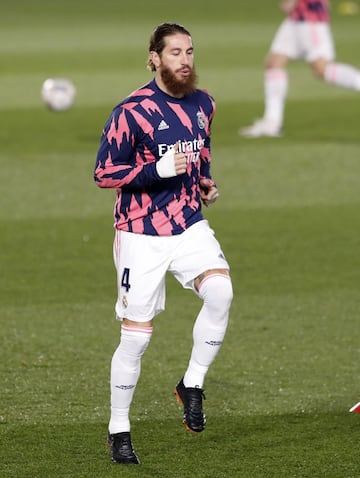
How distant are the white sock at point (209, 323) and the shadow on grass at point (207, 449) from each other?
0.38m

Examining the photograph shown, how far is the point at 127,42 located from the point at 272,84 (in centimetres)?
1225

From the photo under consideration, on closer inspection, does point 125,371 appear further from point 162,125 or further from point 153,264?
point 162,125

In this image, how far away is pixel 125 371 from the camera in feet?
21.3

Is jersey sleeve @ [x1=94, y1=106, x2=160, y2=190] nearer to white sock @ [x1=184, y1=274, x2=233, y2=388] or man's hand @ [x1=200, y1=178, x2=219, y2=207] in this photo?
Answer: man's hand @ [x1=200, y1=178, x2=219, y2=207]

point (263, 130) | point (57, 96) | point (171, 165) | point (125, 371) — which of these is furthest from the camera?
point (57, 96)

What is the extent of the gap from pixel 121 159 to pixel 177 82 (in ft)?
1.48

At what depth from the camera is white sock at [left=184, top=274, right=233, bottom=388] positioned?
647cm

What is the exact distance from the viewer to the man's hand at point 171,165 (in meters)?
6.36

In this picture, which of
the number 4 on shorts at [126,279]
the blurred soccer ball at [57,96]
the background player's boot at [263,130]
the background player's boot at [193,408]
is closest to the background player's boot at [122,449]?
the background player's boot at [193,408]

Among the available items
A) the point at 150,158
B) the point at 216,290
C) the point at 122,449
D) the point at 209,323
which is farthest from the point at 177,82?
the point at 122,449

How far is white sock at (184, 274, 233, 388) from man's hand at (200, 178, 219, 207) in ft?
1.61

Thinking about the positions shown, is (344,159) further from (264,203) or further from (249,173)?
(264,203)

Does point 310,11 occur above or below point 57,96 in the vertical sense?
above

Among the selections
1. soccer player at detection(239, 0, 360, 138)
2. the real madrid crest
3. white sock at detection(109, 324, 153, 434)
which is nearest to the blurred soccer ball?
soccer player at detection(239, 0, 360, 138)
